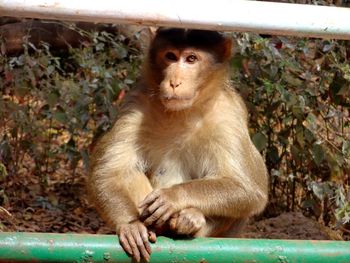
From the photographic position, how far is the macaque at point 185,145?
4.80 meters

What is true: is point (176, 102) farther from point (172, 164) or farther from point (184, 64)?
point (172, 164)

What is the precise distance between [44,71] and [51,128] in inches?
28.5

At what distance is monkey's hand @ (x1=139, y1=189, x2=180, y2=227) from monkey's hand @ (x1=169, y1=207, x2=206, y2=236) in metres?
0.04

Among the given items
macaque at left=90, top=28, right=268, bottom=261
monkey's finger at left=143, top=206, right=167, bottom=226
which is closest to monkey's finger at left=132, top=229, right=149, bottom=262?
monkey's finger at left=143, top=206, right=167, bottom=226

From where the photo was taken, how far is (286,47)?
7.20 m

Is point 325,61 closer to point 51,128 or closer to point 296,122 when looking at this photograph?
point 296,122

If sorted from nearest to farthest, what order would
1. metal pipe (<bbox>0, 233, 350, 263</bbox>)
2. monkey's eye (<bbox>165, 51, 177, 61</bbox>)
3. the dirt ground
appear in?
metal pipe (<bbox>0, 233, 350, 263</bbox>)
monkey's eye (<bbox>165, 51, 177, 61</bbox>)
the dirt ground

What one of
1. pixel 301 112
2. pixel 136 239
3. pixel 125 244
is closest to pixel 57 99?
pixel 301 112

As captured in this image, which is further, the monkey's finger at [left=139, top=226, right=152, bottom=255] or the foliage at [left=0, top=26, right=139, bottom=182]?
the foliage at [left=0, top=26, right=139, bottom=182]

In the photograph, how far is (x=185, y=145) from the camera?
536cm

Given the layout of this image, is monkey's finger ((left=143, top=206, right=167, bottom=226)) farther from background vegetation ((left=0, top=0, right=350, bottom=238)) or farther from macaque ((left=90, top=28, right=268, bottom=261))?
background vegetation ((left=0, top=0, right=350, bottom=238))

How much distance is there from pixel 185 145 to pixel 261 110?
7.01ft

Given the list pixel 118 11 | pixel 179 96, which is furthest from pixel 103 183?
pixel 118 11

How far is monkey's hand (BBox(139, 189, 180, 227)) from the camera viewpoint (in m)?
4.24
